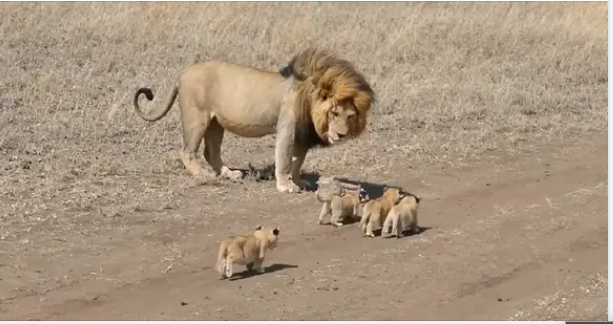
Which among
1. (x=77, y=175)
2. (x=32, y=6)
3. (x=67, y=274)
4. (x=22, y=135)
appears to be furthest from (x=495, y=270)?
(x=32, y=6)

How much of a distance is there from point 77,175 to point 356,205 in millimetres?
2613

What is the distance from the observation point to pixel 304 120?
930 cm

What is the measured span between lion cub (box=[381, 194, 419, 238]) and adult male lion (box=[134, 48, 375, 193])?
1192 mm

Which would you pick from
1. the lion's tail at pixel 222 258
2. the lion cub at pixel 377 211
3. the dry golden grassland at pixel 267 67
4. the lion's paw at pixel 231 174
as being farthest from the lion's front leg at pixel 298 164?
the lion's tail at pixel 222 258

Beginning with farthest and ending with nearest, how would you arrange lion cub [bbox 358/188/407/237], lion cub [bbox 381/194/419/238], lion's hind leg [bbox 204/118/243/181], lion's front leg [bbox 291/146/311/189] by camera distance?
lion's hind leg [bbox 204/118/243/181], lion's front leg [bbox 291/146/311/189], lion cub [bbox 358/188/407/237], lion cub [bbox 381/194/419/238]

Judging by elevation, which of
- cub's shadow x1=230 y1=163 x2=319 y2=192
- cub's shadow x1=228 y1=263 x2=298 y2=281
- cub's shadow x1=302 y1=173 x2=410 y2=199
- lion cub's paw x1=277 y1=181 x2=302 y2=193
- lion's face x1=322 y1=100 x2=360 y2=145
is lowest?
cub's shadow x1=302 y1=173 x2=410 y2=199

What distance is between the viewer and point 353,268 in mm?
7156

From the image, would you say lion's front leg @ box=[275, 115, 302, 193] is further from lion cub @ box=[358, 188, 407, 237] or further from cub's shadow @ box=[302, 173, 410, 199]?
lion cub @ box=[358, 188, 407, 237]

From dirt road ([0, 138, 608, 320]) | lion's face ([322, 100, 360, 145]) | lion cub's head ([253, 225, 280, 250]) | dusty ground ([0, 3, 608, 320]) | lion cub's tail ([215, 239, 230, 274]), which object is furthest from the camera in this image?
lion's face ([322, 100, 360, 145])

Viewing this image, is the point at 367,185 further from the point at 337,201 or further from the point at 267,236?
the point at 267,236

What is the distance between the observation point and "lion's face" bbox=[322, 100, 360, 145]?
895 cm

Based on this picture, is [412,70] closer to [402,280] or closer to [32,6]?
[32,6]

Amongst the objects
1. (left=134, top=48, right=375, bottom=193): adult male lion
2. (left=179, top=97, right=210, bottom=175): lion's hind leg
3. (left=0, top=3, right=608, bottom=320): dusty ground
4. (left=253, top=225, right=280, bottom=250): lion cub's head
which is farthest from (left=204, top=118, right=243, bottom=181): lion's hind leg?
(left=253, top=225, right=280, bottom=250): lion cub's head

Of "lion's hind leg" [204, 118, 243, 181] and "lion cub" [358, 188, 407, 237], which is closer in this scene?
"lion cub" [358, 188, 407, 237]
